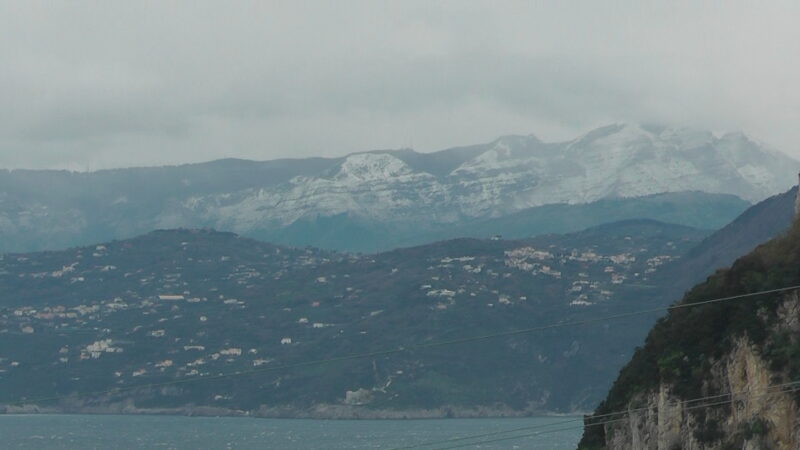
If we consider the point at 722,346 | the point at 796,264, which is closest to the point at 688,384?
the point at 722,346

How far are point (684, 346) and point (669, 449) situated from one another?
5.22m

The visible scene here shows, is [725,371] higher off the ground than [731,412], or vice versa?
[725,371]

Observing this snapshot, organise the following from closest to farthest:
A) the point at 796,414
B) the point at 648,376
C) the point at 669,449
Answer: the point at 796,414 < the point at 669,449 < the point at 648,376

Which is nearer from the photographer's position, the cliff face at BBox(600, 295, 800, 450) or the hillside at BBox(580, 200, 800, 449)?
the cliff face at BBox(600, 295, 800, 450)

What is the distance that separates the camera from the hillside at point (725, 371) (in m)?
65.2

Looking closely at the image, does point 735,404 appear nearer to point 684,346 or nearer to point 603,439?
point 684,346

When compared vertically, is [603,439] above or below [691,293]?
below

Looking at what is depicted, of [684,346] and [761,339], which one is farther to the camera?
[684,346]

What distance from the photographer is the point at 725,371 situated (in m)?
68.9

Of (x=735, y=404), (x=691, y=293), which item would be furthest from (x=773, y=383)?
(x=691, y=293)

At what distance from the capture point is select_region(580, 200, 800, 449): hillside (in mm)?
A: 65188

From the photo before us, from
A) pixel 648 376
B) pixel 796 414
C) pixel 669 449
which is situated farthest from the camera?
pixel 648 376

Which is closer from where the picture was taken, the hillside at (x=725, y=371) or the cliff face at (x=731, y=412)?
the cliff face at (x=731, y=412)

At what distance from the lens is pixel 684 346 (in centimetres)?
7212
